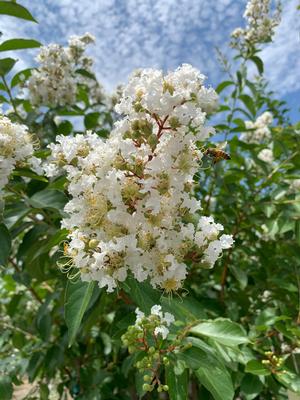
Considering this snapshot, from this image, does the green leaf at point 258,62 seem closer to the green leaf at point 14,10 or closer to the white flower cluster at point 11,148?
the green leaf at point 14,10

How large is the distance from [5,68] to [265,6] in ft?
5.71

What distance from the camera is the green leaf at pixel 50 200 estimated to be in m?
1.43

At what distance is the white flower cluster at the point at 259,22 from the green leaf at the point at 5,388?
7.86 feet

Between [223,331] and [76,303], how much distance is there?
0.44 metres

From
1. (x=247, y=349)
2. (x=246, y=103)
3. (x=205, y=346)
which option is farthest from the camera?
(x=246, y=103)

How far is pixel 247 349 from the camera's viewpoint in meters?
1.55

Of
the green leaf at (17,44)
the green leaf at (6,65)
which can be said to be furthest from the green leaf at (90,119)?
the green leaf at (17,44)

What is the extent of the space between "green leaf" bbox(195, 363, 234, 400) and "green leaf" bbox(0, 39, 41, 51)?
146 cm

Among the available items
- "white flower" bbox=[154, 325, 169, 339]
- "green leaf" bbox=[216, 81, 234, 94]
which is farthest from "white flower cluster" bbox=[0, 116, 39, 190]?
"green leaf" bbox=[216, 81, 234, 94]

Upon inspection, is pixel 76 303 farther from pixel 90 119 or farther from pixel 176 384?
pixel 90 119

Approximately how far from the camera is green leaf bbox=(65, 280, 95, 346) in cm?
105

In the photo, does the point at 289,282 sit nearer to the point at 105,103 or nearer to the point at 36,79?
the point at 36,79

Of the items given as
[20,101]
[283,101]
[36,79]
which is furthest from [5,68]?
[283,101]

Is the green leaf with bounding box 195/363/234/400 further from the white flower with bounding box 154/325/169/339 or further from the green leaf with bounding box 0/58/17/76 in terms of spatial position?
the green leaf with bounding box 0/58/17/76
